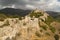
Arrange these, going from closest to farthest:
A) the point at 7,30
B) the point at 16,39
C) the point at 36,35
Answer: the point at 16,39 → the point at 7,30 → the point at 36,35

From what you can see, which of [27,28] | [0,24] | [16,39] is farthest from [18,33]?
[0,24]

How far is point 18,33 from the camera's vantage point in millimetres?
24172

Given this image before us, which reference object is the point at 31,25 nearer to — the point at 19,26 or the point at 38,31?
the point at 38,31

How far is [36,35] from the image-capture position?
2859cm

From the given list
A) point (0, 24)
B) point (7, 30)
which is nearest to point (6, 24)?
point (0, 24)

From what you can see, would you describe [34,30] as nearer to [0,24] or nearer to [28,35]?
[28,35]

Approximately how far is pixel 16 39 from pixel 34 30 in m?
6.23

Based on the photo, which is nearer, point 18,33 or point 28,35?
point 18,33

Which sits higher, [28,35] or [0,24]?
[0,24]

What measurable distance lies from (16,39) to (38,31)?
7.46m

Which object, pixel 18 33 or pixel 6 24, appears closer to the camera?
pixel 18 33

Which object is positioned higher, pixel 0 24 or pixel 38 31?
pixel 0 24

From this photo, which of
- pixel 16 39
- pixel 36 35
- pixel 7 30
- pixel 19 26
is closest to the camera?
pixel 16 39

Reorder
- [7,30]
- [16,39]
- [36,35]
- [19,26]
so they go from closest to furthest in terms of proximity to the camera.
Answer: [16,39] < [7,30] < [19,26] < [36,35]
